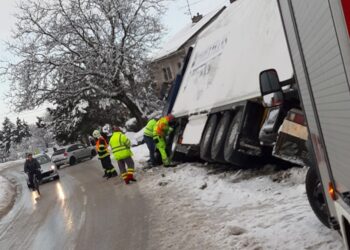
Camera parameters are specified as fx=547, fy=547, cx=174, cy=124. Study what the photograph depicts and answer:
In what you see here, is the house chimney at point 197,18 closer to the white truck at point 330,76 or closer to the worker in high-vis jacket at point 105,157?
the worker in high-vis jacket at point 105,157

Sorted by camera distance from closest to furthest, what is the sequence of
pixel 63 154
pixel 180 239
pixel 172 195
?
1. pixel 180 239
2. pixel 172 195
3. pixel 63 154

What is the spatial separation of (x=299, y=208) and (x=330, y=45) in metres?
4.79

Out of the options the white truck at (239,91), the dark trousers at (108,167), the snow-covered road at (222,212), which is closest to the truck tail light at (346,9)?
the snow-covered road at (222,212)

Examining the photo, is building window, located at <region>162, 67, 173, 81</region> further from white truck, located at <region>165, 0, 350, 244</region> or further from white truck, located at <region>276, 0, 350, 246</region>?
white truck, located at <region>276, 0, 350, 246</region>

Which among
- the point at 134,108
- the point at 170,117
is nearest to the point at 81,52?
the point at 134,108

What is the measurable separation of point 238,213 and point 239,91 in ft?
9.76

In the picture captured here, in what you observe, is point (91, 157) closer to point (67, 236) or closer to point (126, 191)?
point (126, 191)

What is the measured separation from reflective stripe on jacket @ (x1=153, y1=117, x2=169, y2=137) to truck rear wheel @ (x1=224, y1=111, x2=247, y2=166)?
5.66m

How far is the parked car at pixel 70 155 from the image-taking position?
37.4 metres

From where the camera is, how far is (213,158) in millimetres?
11445

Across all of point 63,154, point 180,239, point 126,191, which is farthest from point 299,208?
point 63,154

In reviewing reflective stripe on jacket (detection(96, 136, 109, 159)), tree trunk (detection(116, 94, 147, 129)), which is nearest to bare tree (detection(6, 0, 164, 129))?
tree trunk (detection(116, 94, 147, 129))

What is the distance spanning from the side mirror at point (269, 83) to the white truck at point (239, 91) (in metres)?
1.88

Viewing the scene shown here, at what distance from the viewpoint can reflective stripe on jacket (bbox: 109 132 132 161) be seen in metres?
15.6
